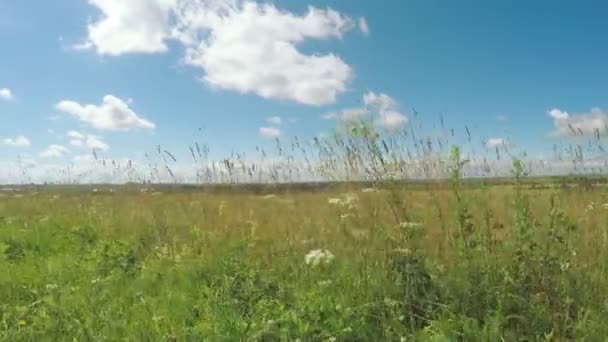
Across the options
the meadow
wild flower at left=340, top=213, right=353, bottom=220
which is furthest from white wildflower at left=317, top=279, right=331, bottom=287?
wild flower at left=340, top=213, right=353, bottom=220

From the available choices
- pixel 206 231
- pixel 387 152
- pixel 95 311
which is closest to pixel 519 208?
pixel 387 152

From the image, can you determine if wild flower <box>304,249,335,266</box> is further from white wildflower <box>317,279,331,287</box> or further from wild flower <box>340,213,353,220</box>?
wild flower <box>340,213,353,220</box>

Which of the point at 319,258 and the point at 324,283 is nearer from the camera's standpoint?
the point at 324,283

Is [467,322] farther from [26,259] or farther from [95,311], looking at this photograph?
[26,259]

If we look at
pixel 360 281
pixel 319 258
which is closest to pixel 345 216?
pixel 319 258

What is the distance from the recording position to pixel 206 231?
7578 millimetres

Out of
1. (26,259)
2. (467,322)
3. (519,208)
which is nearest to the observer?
(467,322)

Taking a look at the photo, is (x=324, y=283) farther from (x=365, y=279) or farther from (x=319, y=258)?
(x=319, y=258)

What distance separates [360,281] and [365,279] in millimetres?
53

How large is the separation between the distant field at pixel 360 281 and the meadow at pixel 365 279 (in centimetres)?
2

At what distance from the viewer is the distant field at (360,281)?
399 cm

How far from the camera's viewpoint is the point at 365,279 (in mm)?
4715

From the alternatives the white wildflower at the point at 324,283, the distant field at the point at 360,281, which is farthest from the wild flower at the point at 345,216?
the white wildflower at the point at 324,283

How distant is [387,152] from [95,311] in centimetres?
337
